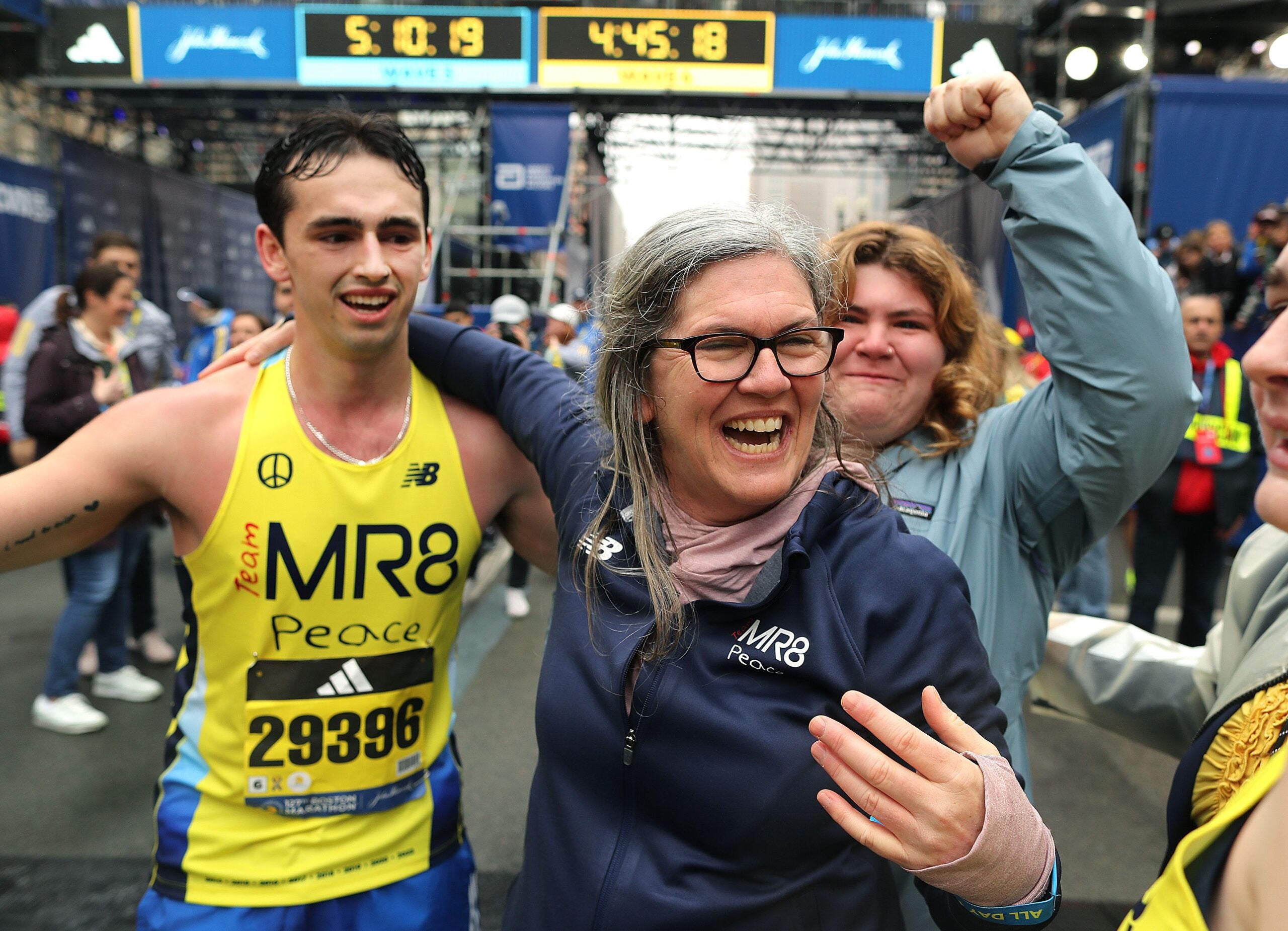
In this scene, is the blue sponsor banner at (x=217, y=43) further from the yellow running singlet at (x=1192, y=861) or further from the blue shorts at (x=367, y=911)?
the yellow running singlet at (x=1192, y=861)

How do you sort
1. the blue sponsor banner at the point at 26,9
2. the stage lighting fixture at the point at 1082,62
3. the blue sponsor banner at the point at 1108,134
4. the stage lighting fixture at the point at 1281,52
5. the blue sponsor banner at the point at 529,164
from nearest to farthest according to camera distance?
1. the blue sponsor banner at the point at 1108,134
2. the stage lighting fixture at the point at 1281,52
3. the stage lighting fixture at the point at 1082,62
4. the blue sponsor banner at the point at 26,9
5. the blue sponsor banner at the point at 529,164

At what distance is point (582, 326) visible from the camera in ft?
34.7

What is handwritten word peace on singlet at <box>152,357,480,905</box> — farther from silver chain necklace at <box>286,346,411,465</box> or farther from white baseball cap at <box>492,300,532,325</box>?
white baseball cap at <box>492,300,532,325</box>

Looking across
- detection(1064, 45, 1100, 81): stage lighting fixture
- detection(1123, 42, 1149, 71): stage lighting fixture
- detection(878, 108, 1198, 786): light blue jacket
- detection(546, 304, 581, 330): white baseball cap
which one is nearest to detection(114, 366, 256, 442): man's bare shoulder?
detection(878, 108, 1198, 786): light blue jacket

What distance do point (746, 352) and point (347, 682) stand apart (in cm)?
107

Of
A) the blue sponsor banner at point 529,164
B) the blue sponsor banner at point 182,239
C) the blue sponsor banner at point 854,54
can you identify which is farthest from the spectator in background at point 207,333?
the blue sponsor banner at point 854,54

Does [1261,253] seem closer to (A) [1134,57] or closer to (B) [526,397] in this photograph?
(A) [1134,57]

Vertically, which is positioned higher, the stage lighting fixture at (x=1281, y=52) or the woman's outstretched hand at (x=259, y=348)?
the stage lighting fixture at (x=1281, y=52)

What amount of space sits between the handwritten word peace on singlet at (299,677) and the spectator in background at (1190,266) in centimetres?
690

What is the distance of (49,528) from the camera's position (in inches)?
65.2

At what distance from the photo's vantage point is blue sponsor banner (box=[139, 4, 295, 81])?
12.2 meters

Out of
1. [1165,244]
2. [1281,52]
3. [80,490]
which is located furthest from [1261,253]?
[80,490]

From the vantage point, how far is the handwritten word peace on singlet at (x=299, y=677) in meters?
1.72

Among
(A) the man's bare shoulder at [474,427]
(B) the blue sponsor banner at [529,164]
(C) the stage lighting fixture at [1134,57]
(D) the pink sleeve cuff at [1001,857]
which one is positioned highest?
(C) the stage lighting fixture at [1134,57]
